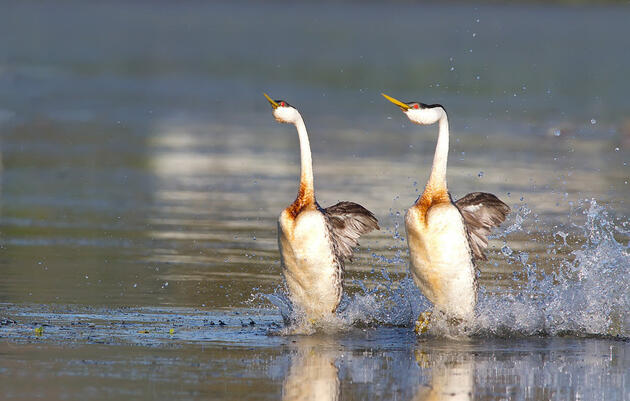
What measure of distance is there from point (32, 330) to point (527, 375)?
406 cm

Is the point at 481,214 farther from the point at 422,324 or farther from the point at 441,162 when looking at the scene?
the point at 422,324

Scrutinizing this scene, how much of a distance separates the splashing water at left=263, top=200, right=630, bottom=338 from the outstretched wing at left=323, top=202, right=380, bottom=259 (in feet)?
1.68

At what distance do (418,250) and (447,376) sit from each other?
2.10 meters

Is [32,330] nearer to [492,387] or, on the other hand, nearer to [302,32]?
[492,387]

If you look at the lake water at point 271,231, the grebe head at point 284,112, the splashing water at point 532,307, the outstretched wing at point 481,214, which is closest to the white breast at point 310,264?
the splashing water at point 532,307

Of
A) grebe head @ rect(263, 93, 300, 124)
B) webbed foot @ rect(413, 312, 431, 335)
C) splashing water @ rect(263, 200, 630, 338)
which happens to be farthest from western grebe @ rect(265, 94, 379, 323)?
webbed foot @ rect(413, 312, 431, 335)

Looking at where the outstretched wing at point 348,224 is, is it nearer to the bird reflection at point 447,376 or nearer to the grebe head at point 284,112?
the grebe head at point 284,112

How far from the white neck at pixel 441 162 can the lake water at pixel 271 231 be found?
1133 mm

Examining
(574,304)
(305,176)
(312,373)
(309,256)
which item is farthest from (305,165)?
(312,373)

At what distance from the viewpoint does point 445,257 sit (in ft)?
40.8

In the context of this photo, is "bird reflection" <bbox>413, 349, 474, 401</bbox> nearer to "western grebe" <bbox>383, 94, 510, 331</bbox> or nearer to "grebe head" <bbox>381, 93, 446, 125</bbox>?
"western grebe" <bbox>383, 94, 510, 331</bbox>

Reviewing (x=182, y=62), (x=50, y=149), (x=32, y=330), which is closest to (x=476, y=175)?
→ (x=50, y=149)

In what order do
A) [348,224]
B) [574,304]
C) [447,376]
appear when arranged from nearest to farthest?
[447,376], [574,304], [348,224]

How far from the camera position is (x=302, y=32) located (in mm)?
89438
